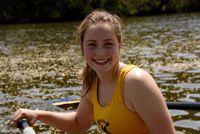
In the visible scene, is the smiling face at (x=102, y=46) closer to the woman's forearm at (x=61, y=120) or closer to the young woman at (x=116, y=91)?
the young woman at (x=116, y=91)

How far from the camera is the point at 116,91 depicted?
95.8 inches

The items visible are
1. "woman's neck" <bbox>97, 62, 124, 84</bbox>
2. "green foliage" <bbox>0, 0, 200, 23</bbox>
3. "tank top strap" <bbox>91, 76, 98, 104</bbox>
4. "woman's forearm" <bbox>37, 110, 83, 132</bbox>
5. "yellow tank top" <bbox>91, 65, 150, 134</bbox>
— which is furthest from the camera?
"green foliage" <bbox>0, 0, 200, 23</bbox>

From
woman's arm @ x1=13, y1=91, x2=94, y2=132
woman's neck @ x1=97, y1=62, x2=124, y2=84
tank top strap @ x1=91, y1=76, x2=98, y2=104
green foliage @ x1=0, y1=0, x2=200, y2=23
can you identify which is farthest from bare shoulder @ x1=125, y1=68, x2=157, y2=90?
green foliage @ x1=0, y1=0, x2=200, y2=23

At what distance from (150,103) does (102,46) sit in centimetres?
61

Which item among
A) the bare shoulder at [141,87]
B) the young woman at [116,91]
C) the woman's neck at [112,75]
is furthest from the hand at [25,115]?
the bare shoulder at [141,87]

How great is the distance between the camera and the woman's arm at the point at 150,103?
221cm

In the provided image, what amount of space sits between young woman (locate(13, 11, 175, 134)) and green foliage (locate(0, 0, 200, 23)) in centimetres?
3586

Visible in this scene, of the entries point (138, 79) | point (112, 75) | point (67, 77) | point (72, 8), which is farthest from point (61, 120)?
point (72, 8)

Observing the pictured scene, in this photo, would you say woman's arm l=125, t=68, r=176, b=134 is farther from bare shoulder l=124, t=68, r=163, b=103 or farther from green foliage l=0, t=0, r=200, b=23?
green foliage l=0, t=0, r=200, b=23

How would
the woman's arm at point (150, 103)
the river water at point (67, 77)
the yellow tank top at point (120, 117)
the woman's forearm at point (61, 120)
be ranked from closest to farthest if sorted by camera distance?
the woman's arm at point (150, 103), the yellow tank top at point (120, 117), the woman's forearm at point (61, 120), the river water at point (67, 77)

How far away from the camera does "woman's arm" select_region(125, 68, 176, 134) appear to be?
221 centimetres

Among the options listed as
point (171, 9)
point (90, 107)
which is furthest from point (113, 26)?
point (171, 9)

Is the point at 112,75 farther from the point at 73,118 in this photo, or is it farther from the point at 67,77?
the point at 67,77

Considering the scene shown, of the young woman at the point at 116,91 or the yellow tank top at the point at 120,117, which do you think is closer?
the young woman at the point at 116,91
